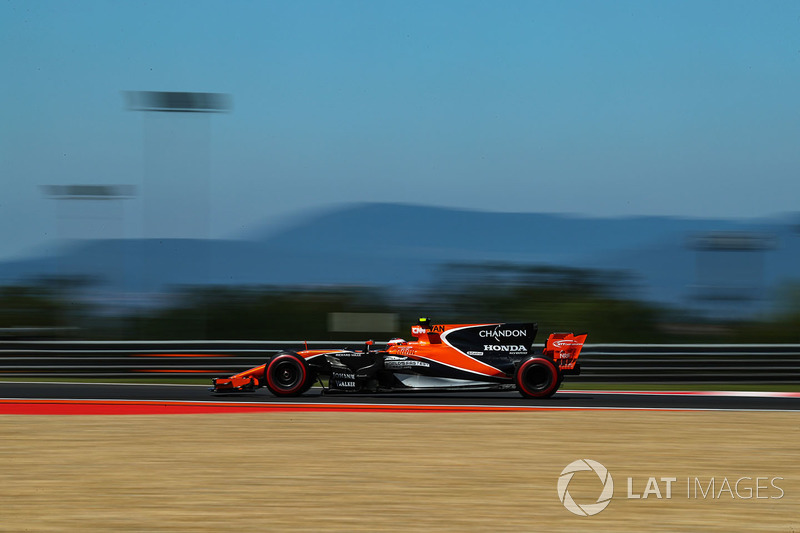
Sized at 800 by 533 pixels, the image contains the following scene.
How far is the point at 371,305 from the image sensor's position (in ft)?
76.4

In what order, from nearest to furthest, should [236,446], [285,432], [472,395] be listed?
[236,446] → [285,432] → [472,395]

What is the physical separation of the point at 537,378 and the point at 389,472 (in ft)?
18.6

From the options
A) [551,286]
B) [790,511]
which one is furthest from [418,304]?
[790,511]

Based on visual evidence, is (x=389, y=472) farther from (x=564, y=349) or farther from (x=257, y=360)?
(x=257, y=360)

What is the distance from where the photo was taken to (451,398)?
1273 cm

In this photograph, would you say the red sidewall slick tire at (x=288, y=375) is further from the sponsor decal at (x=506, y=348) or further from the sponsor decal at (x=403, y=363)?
the sponsor decal at (x=506, y=348)

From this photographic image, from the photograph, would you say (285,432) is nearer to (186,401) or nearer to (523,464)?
(523,464)

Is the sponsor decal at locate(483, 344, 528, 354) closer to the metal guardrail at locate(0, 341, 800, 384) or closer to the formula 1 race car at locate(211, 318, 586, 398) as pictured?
the formula 1 race car at locate(211, 318, 586, 398)

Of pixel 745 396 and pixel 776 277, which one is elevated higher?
pixel 776 277

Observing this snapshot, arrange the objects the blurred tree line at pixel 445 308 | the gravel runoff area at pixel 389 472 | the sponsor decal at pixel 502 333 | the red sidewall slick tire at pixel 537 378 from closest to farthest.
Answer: the gravel runoff area at pixel 389 472, the red sidewall slick tire at pixel 537 378, the sponsor decal at pixel 502 333, the blurred tree line at pixel 445 308

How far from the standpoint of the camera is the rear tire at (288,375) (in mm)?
12312

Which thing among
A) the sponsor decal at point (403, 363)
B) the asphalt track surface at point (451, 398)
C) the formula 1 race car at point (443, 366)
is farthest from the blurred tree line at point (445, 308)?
the sponsor decal at point (403, 363)

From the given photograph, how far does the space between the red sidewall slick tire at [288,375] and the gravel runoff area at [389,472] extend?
1.98m

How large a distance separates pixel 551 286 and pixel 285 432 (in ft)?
50.6
